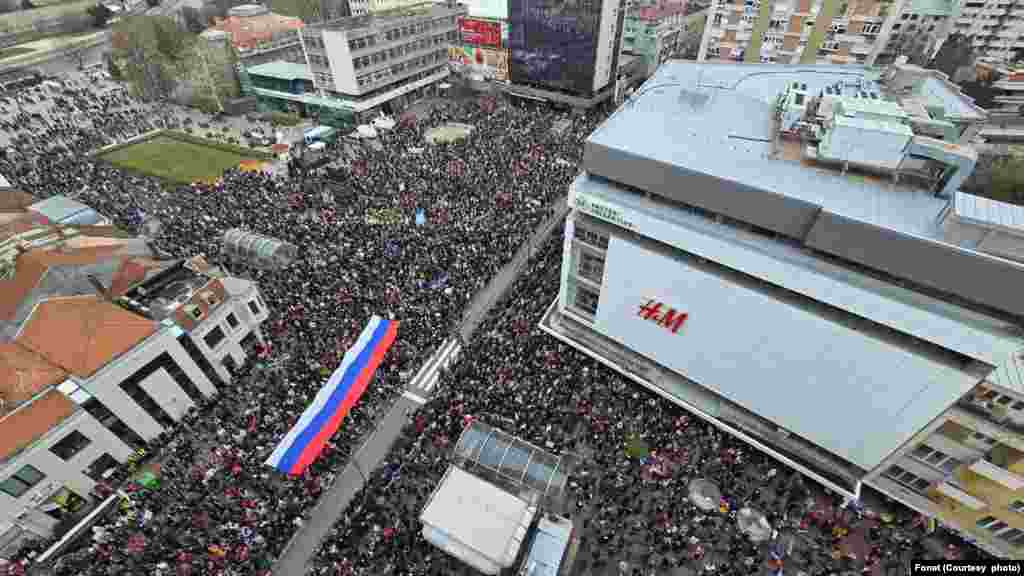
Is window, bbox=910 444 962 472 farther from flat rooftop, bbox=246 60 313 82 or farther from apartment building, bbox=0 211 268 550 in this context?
flat rooftop, bbox=246 60 313 82

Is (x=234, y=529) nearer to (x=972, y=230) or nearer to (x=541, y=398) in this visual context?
(x=541, y=398)

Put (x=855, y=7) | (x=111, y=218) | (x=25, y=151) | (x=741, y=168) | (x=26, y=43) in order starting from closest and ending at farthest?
1. (x=741, y=168)
2. (x=111, y=218)
3. (x=855, y=7)
4. (x=25, y=151)
5. (x=26, y=43)

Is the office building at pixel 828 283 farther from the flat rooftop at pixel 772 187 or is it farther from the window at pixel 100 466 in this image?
the window at pixel 100 466

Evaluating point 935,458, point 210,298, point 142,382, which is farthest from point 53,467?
point 935,458

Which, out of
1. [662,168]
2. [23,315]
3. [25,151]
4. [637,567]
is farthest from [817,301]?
[25,151]

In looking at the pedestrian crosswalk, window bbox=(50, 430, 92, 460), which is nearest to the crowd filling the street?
the pedestrian crosswalk

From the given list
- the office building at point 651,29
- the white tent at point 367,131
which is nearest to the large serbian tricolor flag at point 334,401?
the white tent at point 367,131

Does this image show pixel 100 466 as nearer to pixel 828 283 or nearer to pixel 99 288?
pixel 99 288
